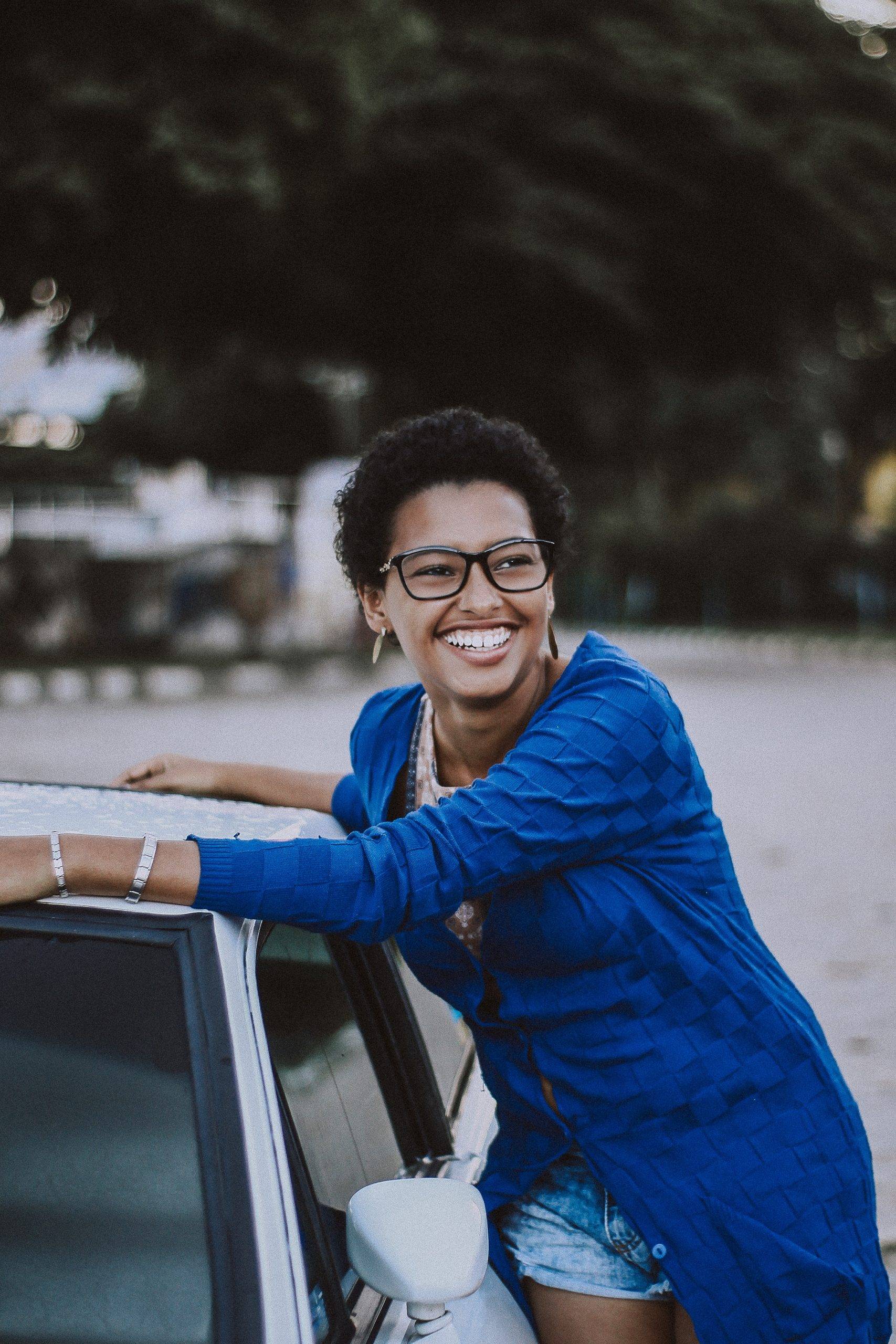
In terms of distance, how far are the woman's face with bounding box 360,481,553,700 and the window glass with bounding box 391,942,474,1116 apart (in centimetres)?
57

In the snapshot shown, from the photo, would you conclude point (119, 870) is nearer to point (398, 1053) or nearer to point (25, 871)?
point (25, 871)

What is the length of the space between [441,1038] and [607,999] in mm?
1052

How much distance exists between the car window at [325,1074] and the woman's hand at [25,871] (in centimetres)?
31

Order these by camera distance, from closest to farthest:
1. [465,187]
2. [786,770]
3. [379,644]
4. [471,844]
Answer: [471,844] < [379,644] < [786,770] < [465,187]

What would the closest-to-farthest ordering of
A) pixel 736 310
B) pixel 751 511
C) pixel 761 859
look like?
1. pixel 761 859
2. pixel 736 310
3. pixel 751 511

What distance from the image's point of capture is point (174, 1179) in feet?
4.72

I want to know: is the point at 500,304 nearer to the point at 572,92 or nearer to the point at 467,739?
the point at 572,92

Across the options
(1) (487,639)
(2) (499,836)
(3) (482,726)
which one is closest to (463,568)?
(1) (487,639)

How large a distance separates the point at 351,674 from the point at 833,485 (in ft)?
98.4

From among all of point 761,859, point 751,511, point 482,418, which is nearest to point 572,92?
point 761,859

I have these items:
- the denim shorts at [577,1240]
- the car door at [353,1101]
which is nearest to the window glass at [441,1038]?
the car door at [353,1101]

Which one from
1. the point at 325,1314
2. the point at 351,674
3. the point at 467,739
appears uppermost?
the point at 467,739

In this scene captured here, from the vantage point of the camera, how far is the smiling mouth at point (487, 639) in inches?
75.9

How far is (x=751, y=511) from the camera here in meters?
38.8
